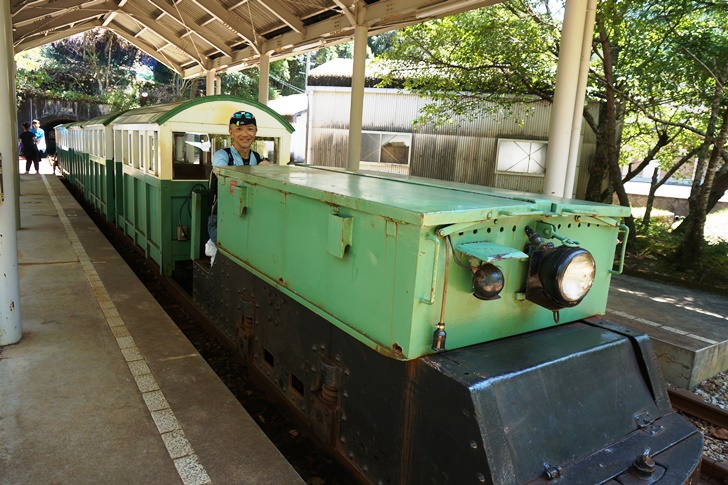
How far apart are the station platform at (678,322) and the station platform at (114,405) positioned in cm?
425

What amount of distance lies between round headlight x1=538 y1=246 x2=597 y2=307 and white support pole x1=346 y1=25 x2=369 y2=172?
9.44 m

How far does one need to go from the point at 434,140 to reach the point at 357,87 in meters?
7.20

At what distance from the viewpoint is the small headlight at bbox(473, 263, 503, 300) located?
228 cm

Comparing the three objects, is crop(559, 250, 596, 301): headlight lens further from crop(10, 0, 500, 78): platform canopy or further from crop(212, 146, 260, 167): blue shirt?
crop(10, 0, 500, 78): platform canopy

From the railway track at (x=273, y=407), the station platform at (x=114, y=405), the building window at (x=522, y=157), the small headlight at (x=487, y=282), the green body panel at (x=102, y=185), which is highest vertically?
the building window at (x=522, y=157)

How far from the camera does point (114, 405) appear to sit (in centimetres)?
347

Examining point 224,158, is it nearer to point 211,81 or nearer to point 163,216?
point 163,216

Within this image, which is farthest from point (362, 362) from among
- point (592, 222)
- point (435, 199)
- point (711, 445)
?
point (711, 445)

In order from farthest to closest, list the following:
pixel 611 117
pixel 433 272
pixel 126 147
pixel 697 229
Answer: pixel 611 117, pixel 697 229, pixel 126 147, pixel 433 272

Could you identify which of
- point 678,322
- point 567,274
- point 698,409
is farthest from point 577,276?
point 678,322

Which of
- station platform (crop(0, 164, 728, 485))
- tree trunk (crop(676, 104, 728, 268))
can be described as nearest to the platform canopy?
tree trunk (crop(676, 104, 728, 268))

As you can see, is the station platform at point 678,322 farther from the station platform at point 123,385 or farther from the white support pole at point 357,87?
the white support pole at point 357,87

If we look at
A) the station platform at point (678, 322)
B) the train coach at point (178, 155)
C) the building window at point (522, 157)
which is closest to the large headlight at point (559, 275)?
the station platform at point (678, 322)

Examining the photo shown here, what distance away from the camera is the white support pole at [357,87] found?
1125 centimetres
